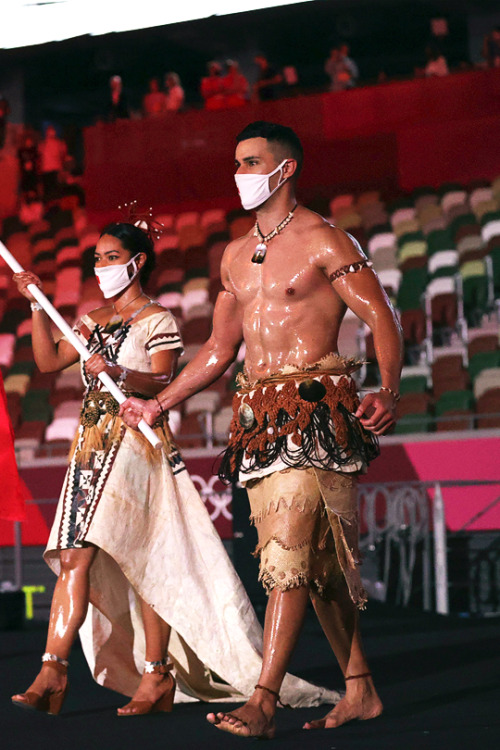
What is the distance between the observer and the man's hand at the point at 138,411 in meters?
3.31

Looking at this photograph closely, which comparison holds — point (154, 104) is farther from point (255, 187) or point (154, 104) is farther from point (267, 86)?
point (255, 187)

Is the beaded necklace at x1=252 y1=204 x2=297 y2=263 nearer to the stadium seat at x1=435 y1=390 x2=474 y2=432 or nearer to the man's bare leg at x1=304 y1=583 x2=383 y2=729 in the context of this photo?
the man's bare leg at x1=304 y1=583 x2=383 y2=729

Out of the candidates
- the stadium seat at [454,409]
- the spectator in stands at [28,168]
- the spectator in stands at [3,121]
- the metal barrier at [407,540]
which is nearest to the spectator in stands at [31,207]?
the spectator in stands at [28,168]

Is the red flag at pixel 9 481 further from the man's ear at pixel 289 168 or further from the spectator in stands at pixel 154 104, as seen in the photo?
the spectator in stands at pixel 154 104

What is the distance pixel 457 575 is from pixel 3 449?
14.3 ft

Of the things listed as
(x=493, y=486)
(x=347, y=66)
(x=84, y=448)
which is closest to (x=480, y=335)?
(x=493, y=486)

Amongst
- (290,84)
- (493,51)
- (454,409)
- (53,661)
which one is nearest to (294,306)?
(53,661)

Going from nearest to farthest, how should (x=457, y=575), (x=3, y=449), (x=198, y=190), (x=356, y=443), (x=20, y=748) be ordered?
(x=20, y=748) < (x=356, y=443) < (x=3, y=449) < (x=457, y=575) < (x=198, y=190)

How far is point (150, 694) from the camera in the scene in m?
3.54

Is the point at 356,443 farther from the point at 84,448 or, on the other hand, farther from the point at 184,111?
the point at 184,111

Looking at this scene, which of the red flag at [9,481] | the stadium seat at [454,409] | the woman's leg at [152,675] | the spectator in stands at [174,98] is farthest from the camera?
the spectator in stands at [174,98]

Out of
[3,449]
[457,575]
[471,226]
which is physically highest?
[471,226]

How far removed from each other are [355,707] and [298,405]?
847 millimetres

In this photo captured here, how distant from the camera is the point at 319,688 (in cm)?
355
